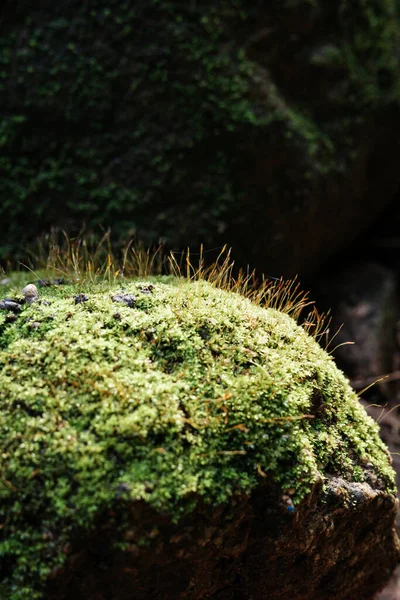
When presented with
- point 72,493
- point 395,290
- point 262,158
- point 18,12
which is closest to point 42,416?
point 72,493

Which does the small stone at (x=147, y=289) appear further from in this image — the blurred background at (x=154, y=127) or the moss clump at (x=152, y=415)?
the blurred background at (x=154, y=127)

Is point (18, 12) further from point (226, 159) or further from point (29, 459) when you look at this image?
point (29, 459)

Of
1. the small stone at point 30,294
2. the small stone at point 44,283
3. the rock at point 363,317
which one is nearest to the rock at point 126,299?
the small stone at point 30,294

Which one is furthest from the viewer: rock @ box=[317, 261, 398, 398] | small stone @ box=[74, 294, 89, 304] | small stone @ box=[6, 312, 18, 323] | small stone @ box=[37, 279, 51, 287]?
rock @ box=[317, 261, 398, 398]

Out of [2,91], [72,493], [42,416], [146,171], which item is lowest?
[72,493]

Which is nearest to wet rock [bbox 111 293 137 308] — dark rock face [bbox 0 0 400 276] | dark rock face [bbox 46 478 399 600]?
dark rock face [bbox 46 478 399 600]

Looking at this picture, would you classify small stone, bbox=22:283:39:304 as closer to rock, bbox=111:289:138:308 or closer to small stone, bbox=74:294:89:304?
small stone, bbox=74:294:89:304

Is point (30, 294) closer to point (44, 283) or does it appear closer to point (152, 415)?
point (44, 283)
